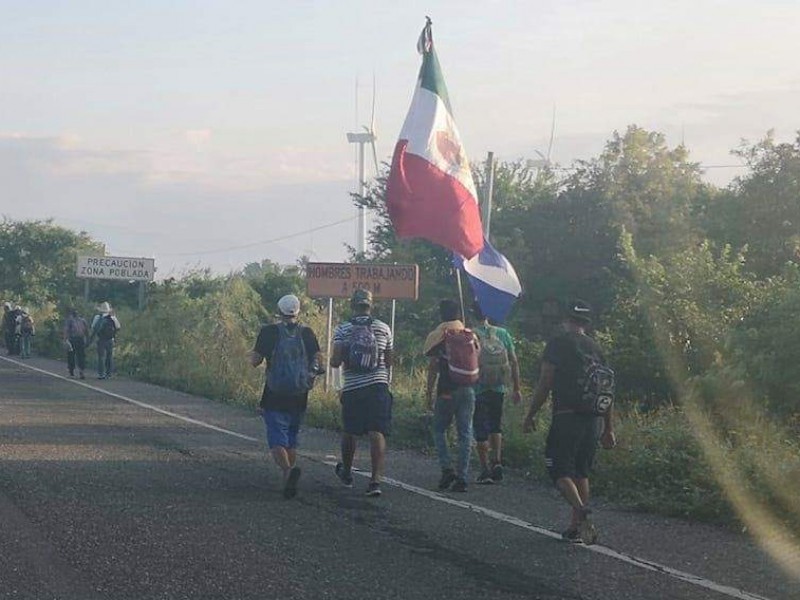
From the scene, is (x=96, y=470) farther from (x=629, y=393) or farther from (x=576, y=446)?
(x=629, y=393)

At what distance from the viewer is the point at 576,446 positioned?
855 centimetres

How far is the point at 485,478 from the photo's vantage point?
1164 centimetres

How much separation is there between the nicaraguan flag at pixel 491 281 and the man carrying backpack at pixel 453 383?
226 cm

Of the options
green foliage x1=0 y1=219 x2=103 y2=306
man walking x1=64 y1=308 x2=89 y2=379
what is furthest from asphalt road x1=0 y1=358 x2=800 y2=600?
green foliage x1=0 y1=219 x2=103 y2=306

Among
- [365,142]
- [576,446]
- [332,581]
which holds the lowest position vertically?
[332,581]

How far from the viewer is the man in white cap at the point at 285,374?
10.4 m

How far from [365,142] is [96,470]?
49.4 metres

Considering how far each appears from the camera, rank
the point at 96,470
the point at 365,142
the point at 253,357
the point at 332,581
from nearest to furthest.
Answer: the point at 332,581 → the point at 253,357 → the point at 96,470 → the point at 365,142

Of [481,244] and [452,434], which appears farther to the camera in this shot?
[452,434]

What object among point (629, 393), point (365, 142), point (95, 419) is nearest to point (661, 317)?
point (629, 393)

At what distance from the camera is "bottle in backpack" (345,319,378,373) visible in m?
10.4

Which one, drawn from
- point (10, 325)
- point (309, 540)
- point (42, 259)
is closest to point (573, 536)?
point (309, 540)

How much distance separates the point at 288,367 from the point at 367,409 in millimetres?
796

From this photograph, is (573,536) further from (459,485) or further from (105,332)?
(105,332)
